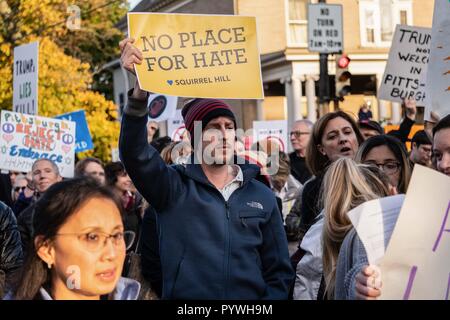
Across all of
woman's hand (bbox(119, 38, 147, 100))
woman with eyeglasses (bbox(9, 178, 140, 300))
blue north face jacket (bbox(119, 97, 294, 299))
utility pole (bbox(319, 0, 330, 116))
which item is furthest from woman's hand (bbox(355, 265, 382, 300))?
utility pole (bbox(319, 0, 330, 116))

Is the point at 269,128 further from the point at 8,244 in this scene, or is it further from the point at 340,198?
the point at 340,198

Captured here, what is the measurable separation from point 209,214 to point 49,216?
4.59 feet

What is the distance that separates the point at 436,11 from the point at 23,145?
263 inches

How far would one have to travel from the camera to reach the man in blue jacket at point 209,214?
14.1 feet

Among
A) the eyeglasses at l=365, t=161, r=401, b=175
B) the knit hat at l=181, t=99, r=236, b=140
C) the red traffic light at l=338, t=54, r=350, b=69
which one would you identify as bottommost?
the eyeglasses at l=365, t=161, r=401, b=175

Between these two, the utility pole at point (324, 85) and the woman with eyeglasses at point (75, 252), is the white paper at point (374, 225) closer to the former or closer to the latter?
the woman with eyeglasses at point (75, 252)

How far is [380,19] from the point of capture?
35.3 m

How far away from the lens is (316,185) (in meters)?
5.50

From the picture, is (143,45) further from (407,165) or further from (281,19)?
(281,19)

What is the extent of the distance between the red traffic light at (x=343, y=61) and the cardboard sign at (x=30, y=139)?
224 inches

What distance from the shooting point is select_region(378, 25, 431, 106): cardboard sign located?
845 centimetres

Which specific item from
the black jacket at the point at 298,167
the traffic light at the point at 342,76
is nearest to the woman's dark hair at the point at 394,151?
the black jacket at the point at 298,167

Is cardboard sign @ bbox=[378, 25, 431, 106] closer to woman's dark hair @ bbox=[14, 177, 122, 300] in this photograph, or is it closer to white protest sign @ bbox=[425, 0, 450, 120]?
white protest sign @ bbox=[425, 0, 450, 120]

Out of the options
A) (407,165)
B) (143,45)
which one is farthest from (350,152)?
(143,45)
